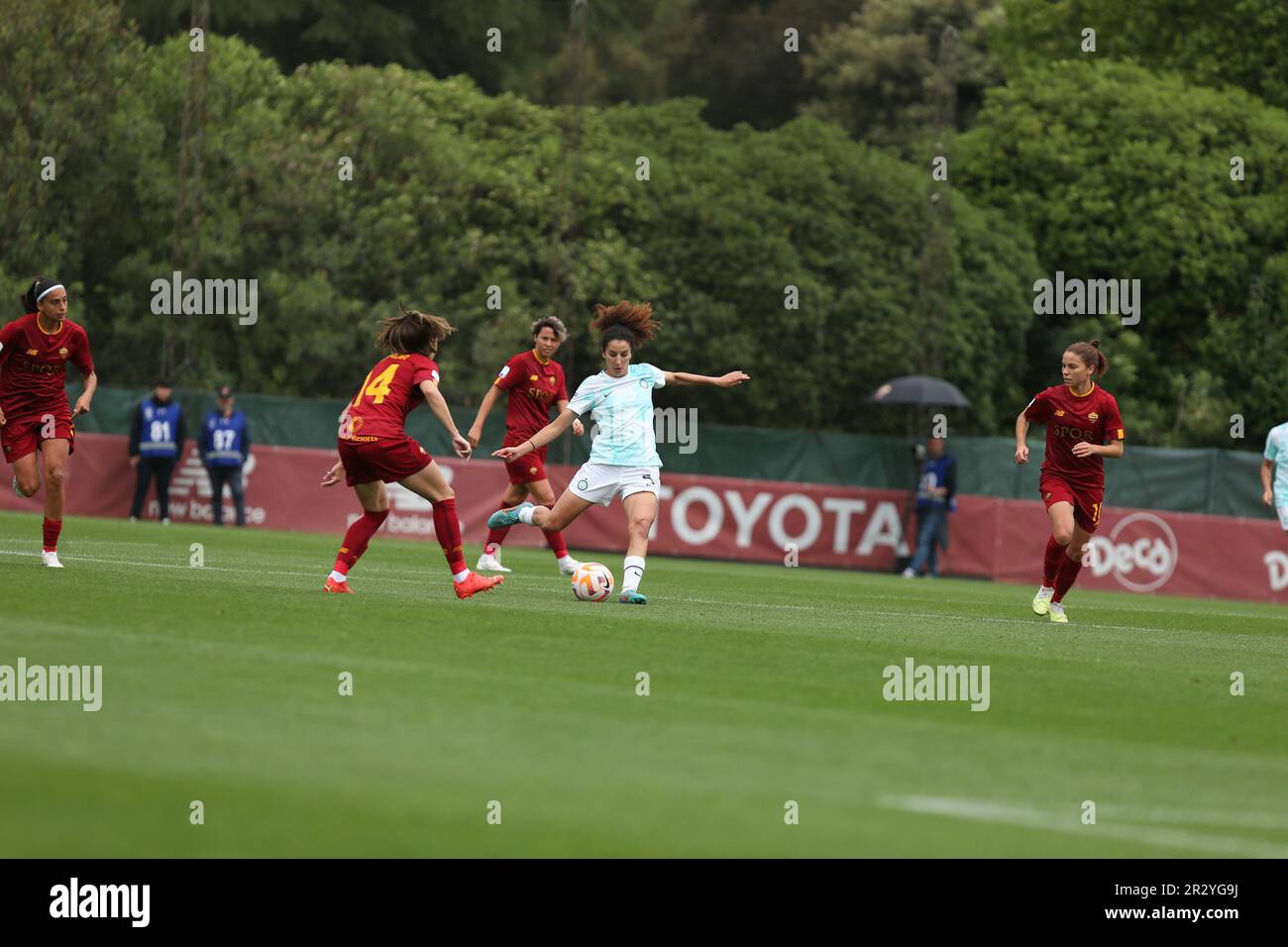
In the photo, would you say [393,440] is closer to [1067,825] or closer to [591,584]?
[591,584]

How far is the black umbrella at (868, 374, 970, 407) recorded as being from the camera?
3209 centimetres

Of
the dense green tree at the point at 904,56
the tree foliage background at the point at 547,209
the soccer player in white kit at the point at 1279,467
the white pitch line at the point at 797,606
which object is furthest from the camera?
the dense green tree at the point at 904,56

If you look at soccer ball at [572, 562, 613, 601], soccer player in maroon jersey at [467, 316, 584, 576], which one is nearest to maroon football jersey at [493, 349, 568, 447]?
soccer player in maroon jersey at [467, 316, 584, 576]

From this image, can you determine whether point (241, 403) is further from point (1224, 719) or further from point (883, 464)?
point (1224, 719)

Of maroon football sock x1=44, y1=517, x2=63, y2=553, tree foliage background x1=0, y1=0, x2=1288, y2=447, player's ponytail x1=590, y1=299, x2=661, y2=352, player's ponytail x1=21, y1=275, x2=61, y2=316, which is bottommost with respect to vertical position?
maroon football sock x1=44, y1=517, x2=63, y2=553

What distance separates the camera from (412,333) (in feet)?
45.2

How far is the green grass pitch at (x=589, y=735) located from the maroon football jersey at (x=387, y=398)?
1.18 metres

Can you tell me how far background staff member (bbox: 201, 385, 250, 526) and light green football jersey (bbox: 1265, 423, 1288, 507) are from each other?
1535 cm

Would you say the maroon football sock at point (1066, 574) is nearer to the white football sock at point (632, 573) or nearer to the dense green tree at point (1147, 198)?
the white football sock at point (632, 573)

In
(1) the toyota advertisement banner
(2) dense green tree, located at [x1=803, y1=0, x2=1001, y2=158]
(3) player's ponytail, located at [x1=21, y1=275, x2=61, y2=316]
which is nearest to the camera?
(3) player's ponytail, located at [x1=21, y1=275, x2=61, y2=316]

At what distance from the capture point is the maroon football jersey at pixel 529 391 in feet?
64.7

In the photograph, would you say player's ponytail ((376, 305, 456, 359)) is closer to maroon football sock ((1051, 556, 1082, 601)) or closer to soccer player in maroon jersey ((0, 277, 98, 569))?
soccer player in maroon jersey ((0, 277, 98, 569))

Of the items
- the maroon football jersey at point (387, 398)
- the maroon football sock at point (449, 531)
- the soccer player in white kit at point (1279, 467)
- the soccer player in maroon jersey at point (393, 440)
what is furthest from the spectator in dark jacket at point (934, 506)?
the maroon football jersey at point (387, 398)

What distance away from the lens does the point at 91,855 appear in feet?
18.7
